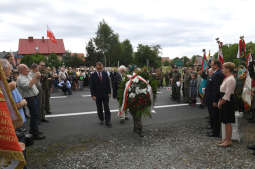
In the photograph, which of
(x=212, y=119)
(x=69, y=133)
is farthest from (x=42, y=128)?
(x=212, y=119)

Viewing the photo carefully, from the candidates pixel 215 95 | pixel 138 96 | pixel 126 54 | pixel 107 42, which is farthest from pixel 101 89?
pixel 126 54

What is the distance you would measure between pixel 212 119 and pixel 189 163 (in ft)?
6.80

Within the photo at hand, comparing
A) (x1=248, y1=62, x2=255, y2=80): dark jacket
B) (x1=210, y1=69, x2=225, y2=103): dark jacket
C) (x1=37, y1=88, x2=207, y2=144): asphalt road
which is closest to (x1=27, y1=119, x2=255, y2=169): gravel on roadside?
(x1=37, y1=88, x2=207, y2=144): asphalt road

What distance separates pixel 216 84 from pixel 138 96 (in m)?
1.99

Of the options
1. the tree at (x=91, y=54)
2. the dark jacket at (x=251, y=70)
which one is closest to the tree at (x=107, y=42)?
the tree at (x=91, y=54)

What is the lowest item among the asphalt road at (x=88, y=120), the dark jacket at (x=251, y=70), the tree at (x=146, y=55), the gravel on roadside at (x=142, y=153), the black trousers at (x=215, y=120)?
the gravel on roadside at (x=142, y=153)

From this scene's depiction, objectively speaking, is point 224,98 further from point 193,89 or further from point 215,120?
point 193,89

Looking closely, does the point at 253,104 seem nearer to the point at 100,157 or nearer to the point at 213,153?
the point at 213,153

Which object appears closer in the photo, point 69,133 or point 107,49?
point 69,133

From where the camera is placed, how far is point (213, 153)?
423cm

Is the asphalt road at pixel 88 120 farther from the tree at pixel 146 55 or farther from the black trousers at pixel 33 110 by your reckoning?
the tree at pixel 146 55

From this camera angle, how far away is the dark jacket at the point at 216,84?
512cm

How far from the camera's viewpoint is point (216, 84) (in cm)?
514

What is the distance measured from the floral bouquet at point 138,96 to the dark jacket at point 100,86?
1.11m
